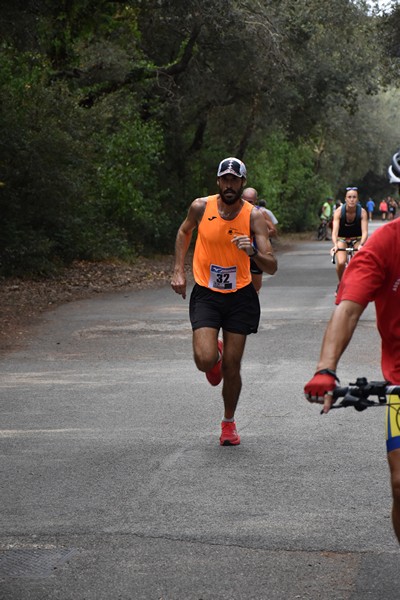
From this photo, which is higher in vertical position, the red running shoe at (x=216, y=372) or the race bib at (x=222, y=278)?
the race bib at (x=222, y=278)

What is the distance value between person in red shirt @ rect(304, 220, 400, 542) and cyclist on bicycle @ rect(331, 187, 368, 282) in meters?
13.2

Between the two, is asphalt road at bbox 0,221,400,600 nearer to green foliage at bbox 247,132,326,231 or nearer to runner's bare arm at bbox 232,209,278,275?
runner's bare arm at bbox 232,209,278,275

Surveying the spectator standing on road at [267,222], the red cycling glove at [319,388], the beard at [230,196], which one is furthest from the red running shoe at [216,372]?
the red cycling glove at [319,388]

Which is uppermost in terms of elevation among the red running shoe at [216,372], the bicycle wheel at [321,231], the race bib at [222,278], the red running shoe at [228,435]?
the race bib at [222,278]

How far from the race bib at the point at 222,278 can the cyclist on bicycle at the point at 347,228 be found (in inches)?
372

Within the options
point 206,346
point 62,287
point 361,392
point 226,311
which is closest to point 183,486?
point 206,346

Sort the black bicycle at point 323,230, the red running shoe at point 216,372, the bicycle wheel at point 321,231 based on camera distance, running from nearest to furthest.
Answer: the red running shoe at point 216,372 → the black bicycle at point 323,230 → the bicycle wheel at point 321,231

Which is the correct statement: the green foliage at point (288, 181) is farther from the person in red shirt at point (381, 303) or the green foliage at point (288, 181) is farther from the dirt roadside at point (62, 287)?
the person in red shirt at point (381, 303)

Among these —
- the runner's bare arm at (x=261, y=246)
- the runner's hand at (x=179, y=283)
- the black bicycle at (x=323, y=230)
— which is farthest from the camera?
the black bicycle at (x=323, y=230)

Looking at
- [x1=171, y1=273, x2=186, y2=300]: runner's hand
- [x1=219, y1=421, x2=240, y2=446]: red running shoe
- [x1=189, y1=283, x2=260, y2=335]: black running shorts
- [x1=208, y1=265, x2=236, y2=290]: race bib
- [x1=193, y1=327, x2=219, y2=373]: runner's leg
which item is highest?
[x1=208, y1=265, x2=236, y2=290]: race bib

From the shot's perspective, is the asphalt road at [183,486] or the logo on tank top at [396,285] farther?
the asphalt road at [183,486]

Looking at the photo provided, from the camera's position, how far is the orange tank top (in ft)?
26.0

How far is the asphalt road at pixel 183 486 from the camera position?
16.1ft

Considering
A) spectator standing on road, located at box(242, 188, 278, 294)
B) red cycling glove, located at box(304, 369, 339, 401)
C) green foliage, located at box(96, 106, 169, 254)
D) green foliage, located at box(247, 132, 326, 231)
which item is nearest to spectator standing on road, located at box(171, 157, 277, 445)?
spectator standing on road, located at box(242, 188, 278, 294)
